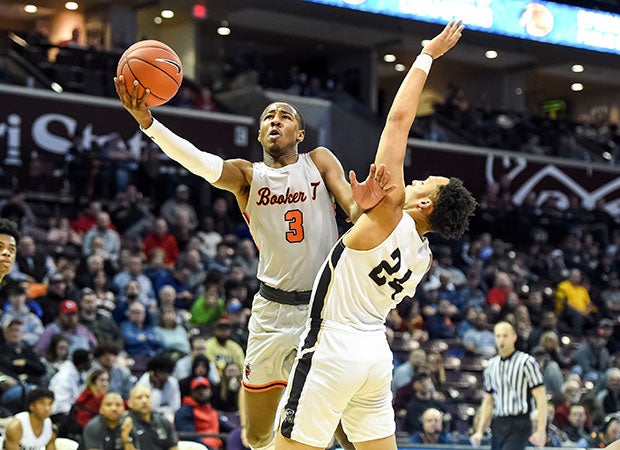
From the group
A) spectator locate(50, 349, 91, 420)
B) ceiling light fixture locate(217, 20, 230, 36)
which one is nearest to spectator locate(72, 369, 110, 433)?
spectator locate(50, 349, 91, 420)

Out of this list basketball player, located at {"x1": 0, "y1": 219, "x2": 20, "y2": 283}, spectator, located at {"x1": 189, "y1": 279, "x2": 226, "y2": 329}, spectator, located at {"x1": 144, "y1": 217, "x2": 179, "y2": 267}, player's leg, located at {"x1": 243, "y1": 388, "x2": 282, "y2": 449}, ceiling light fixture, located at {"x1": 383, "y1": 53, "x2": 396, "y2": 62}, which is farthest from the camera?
ceiling light fixture, located at {"x1": 383, "y1": 53, "x2": 396, "y2": 62}

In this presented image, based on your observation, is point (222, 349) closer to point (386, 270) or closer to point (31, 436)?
point (31, 436)

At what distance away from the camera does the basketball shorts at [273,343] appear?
19.5ft

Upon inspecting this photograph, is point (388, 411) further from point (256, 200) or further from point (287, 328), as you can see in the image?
point (256, 200)

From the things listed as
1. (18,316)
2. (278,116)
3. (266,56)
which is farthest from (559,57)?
(278,116)

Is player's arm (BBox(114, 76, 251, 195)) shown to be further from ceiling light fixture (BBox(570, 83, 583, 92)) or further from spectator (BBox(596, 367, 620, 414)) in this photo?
ceiling light fixture (BBox(570, 83, 583, 92))

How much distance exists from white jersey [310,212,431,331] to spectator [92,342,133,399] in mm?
5604

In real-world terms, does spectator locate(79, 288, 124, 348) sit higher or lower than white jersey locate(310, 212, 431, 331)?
lower

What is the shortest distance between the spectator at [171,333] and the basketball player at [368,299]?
6.94 meters

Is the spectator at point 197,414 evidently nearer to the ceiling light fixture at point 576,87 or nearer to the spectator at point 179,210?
the spectator at point 179,210

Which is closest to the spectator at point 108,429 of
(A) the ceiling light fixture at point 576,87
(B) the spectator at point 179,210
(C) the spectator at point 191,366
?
(C) the spectator at point 191,366

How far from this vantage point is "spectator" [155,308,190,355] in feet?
39.7

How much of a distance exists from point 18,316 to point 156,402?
1868 millimetres

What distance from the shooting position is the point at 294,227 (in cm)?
591
